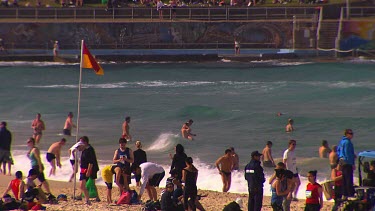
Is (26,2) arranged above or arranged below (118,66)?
above

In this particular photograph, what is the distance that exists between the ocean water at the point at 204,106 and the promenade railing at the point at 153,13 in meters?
3.24

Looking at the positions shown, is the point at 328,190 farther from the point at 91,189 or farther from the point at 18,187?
the point at 18,187

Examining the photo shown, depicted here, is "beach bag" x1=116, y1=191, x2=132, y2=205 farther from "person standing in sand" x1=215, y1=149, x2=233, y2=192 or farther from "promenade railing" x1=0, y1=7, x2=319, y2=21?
"promenade railing" x1=0, y1=7, x2=319, y2=21

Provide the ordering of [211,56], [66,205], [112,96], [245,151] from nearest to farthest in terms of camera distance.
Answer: [66,205] < [245,151] < [112,96] < [211,56]

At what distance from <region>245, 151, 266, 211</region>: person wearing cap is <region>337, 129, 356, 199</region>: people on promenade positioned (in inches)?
51.7

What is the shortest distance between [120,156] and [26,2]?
40005 mm

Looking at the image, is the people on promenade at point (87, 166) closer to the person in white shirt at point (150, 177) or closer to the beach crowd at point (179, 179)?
the beach crowd at point (179, 179)

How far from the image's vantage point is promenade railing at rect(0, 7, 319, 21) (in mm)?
51469

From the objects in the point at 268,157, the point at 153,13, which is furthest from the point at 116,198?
the point at 153,13

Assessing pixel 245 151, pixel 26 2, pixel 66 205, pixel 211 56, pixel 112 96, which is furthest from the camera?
pixel 26 2

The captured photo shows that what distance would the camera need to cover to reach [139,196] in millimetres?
16344

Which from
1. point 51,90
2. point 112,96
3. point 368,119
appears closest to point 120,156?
point 368,119

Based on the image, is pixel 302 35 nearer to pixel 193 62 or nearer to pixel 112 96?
pixel 193 62

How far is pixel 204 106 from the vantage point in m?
36.2
